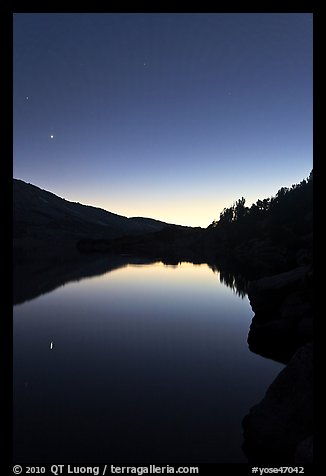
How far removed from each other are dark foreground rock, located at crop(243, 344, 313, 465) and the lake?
0.83 metres

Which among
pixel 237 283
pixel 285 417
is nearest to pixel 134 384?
pixel 285 417

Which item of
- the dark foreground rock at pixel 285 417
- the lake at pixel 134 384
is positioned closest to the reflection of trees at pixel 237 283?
the lake at pixel 134 384

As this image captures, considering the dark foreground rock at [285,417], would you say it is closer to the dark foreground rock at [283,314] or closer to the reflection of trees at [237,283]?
the dark foreground rock at [283,314]

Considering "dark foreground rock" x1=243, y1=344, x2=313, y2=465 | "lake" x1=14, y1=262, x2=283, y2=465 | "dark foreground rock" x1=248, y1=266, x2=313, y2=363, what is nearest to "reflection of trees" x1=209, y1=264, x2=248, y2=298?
"lake" x1=14, y1=262, x2=283, y2=465

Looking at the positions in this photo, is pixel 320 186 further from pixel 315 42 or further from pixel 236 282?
pixel 236 282

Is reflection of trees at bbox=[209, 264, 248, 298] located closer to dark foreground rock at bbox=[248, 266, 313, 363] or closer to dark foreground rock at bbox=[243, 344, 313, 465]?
dark foreground rock at bbox=[248, 266, 313, 363]

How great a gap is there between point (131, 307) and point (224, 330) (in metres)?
13.1

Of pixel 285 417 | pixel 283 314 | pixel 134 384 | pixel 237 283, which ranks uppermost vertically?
pixel 283 314

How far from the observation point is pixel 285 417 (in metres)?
8.26

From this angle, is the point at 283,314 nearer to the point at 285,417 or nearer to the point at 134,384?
the point at 134,384

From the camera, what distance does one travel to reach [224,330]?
25.0 m

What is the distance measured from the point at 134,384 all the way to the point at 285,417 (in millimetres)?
8282

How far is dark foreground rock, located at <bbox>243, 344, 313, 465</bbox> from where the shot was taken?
7992 millimetres

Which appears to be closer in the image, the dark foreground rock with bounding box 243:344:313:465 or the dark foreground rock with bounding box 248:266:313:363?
the dark foreground rock with bounding box 243:344:313:465
